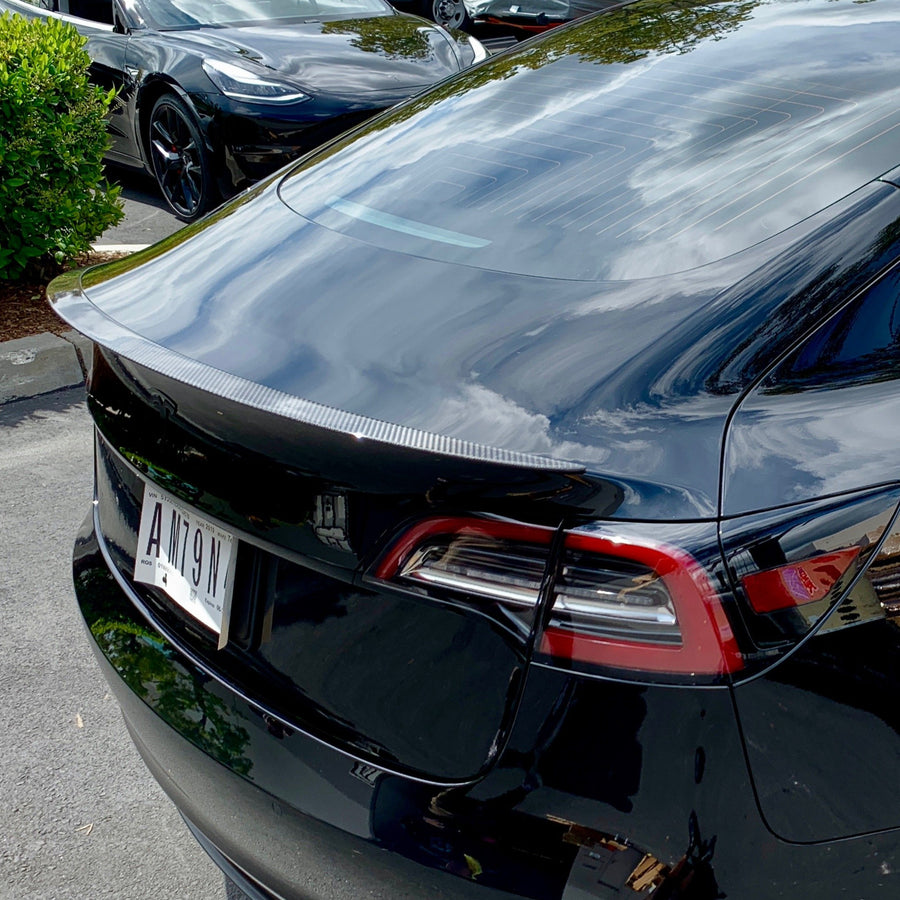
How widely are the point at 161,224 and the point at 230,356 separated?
5597 millimetres

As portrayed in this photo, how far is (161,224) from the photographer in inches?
276

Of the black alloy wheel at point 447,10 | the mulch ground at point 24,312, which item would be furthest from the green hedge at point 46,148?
the black alloy wheel at point 447,10

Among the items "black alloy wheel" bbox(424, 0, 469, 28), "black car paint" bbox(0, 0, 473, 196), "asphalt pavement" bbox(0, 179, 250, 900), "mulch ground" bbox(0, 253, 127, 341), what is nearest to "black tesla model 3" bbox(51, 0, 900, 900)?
"asphalt pavement" bbox(0, 179, 250, 900)

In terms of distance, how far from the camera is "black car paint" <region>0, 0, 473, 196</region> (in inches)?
251

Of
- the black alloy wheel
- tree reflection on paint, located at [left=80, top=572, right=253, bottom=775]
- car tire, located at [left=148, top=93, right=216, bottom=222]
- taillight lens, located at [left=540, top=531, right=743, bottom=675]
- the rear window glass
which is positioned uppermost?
the rear window glass

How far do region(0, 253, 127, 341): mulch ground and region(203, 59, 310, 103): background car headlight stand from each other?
1.58m

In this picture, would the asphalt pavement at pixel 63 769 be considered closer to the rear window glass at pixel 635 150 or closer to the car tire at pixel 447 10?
the rear window glass at pixel 635 150

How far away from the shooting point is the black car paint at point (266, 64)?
637cm

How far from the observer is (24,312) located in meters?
5.46

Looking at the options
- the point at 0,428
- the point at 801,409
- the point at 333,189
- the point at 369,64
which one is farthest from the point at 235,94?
the point at 801,409

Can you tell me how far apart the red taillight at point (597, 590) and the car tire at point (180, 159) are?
5528 mm

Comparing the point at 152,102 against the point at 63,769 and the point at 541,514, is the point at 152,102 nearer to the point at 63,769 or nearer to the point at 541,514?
the point at 63,769

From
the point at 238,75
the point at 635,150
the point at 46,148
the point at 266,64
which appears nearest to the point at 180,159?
the point at 238,75

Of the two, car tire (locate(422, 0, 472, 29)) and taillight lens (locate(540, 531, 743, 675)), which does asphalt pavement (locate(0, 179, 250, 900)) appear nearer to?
taillight lens (locate(540, 531, 743, 675))
